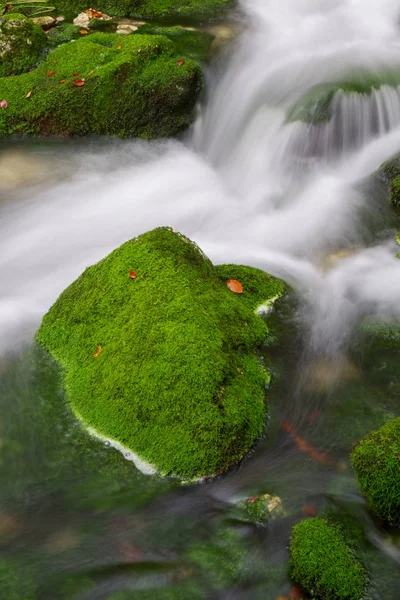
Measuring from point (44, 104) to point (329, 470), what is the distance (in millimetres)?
7495

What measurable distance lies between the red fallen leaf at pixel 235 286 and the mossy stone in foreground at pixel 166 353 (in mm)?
82

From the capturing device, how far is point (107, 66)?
10.1 m

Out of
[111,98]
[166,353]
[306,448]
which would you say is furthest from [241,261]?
[111,98]

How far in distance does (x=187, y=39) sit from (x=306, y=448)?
28.6 feet

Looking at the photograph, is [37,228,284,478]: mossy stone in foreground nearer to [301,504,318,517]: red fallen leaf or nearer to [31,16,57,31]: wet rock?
[301,504,318,517]: red fallen leaf

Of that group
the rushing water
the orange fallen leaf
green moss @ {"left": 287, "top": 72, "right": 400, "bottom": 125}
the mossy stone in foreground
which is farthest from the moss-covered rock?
the orange fallen leaf

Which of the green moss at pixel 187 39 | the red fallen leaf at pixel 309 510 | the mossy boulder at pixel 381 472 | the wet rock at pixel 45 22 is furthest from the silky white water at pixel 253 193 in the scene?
the wet rock at pixel 45 22

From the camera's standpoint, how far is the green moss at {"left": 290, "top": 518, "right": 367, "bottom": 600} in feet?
13.7

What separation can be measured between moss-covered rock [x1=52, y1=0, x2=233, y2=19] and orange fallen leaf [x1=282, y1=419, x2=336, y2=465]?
31.7 ft

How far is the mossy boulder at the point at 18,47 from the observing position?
11.0m

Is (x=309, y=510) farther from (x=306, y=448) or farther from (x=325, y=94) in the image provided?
(x=325, y=94)

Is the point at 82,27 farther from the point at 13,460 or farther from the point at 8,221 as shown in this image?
the point at 13,460

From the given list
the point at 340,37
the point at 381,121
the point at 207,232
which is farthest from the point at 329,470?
the point at 340,37

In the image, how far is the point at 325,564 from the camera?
428 cm
